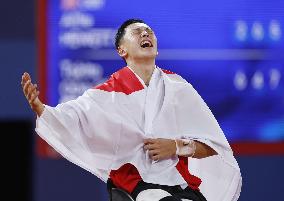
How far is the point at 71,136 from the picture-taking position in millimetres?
3020

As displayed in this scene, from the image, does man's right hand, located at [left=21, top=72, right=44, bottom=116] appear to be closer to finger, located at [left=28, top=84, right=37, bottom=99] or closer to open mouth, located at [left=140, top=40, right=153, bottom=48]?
finger, located at [left=28, top=84, right=37, bottom=99]

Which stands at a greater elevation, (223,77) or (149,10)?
(149,10)

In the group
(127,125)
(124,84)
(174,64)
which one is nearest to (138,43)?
(124,84)

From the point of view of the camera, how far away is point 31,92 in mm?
2883

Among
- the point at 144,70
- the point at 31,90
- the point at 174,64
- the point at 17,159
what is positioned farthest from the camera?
the point at 17,159

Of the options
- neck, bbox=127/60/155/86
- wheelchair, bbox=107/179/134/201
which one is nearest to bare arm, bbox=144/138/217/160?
wheelchair, bbox=107/179/134/201

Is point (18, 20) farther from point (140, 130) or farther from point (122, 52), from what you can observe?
point (140, 130)

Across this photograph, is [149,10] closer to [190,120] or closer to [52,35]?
[52,35]

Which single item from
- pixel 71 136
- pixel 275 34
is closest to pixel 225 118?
pixel 275 34

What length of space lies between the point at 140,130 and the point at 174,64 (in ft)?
4.27

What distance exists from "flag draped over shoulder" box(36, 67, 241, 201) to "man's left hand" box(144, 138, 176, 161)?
38 millimetres

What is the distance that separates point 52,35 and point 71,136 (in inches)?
54.2

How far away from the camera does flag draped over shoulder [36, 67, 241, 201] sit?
9.80 ft

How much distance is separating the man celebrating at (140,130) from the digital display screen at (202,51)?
3.64ft
